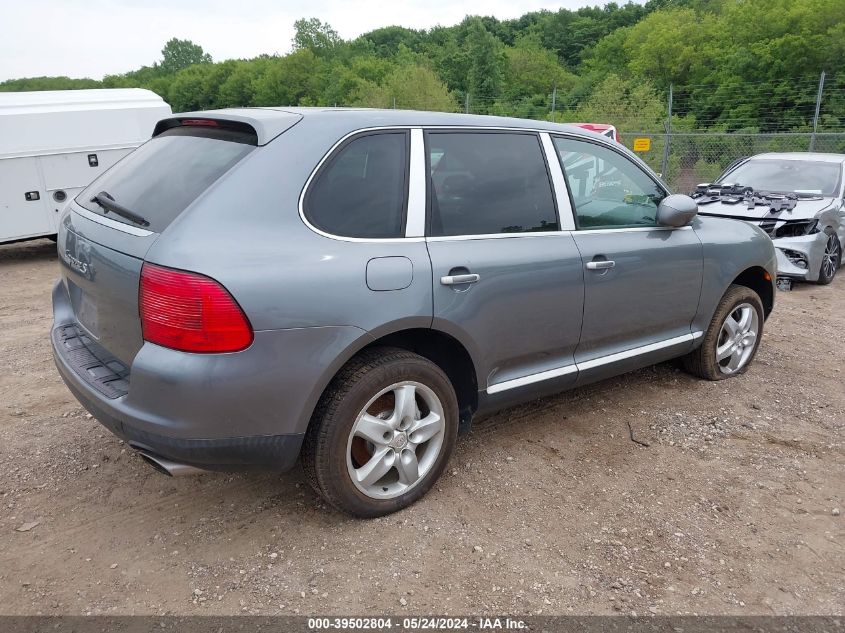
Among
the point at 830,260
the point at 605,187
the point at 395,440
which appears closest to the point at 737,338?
the point at 605,187

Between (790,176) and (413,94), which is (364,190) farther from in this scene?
(413,94)

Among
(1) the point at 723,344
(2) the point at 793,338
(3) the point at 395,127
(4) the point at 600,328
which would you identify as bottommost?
(2) the point at 793,338

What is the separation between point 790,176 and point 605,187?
6504mm

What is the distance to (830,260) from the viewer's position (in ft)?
26.4

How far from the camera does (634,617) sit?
8.23 feet

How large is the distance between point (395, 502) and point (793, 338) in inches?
176

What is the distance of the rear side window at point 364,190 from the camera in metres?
2.71

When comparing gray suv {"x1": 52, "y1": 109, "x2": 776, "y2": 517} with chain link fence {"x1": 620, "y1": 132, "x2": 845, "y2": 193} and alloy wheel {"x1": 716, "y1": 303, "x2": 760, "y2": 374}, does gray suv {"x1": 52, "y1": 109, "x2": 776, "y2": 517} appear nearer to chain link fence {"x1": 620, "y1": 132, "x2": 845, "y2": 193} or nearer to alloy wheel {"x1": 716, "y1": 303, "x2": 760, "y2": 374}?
alloy wheel {"x1": 716, "y1": 303, "x2": 760, "y2": 374}

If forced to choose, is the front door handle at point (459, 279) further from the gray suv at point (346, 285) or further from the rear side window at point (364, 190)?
the rear side window at point (364, 190)

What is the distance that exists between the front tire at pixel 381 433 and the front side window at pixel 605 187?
1.31m

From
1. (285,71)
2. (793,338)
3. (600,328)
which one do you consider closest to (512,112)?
(793,338)

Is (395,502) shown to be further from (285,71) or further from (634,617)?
(285,71)

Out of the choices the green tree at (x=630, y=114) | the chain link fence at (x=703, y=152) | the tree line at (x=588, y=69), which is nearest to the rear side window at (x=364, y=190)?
the chain link fence at (x=703, y=152)

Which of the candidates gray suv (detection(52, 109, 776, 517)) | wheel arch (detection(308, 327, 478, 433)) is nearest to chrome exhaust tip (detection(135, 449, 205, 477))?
gray suv (detection(52, 109, 776, 517))
